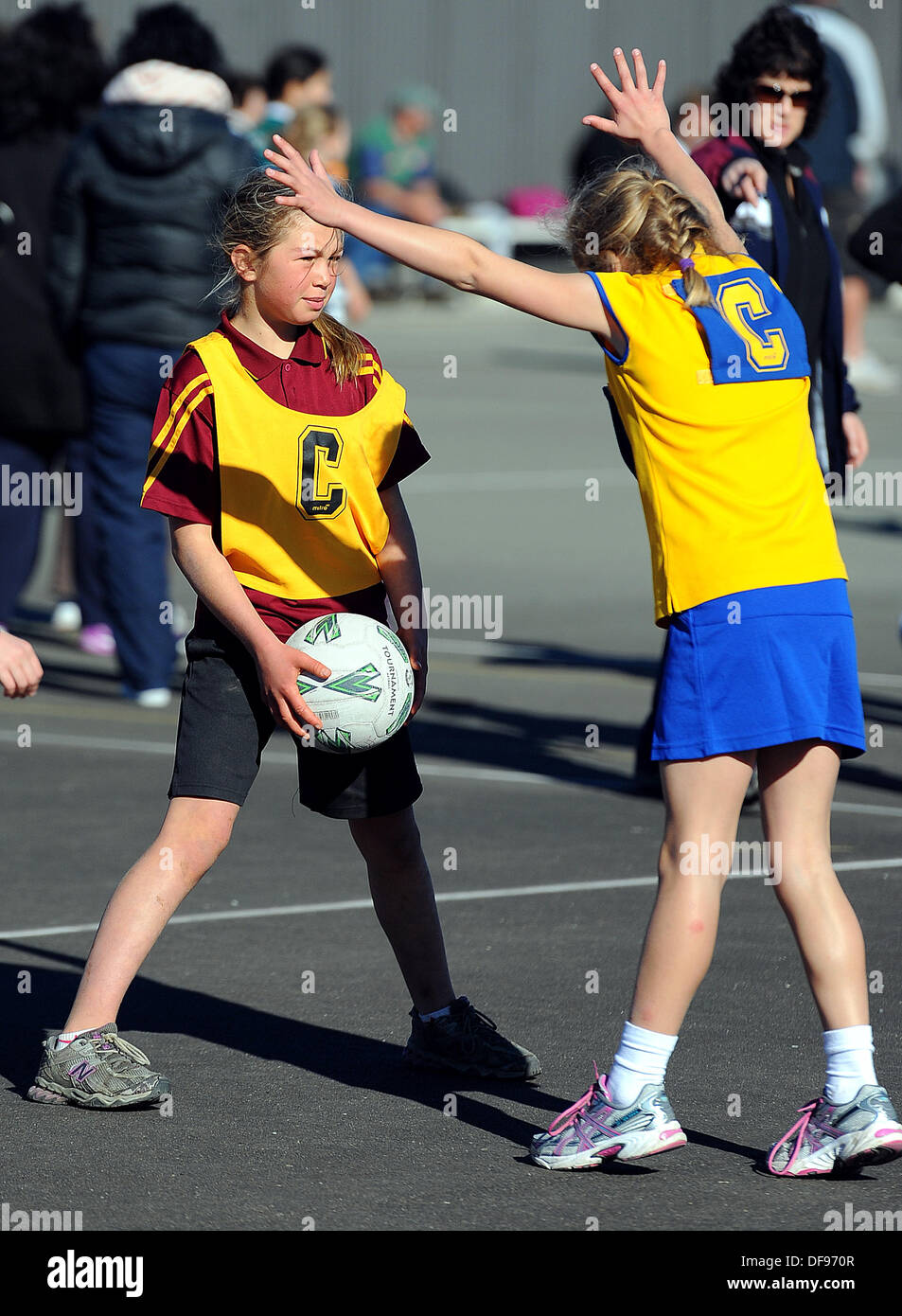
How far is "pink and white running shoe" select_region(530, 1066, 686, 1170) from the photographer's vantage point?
14.2 feet

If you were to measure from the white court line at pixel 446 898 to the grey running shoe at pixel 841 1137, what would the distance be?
228 cm

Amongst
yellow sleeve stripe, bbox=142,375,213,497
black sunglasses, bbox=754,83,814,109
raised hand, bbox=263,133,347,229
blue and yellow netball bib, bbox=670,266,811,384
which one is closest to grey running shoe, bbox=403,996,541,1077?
yellow sleeve stripe, bbox=142,375,213,497

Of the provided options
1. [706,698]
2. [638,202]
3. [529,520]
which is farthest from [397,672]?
[529,520]

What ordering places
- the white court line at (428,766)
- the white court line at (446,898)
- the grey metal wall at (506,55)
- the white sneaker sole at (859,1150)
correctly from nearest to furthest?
the white sneaker sole at (859,1150) < the white court line at (446,898) < the white court line at (428,766) < the grey metal wall at (506,55)

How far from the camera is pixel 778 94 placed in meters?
6.89

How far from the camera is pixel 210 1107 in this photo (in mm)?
4773

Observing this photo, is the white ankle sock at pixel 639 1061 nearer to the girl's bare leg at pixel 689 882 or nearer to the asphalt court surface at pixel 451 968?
the girl's bare leg at pixel 689 882

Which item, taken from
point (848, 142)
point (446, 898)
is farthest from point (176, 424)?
point (848, 142)

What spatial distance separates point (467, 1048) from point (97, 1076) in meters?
0.83

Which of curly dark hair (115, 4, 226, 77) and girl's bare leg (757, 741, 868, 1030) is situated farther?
curly dark hair (115, 4, 226, 77)

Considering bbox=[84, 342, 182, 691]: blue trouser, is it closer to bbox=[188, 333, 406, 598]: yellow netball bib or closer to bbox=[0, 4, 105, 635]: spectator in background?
bbox=[0, 4, 105, 635]: spectator in background

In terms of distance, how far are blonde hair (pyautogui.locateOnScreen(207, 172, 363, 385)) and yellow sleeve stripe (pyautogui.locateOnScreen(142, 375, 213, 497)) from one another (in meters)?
0.24

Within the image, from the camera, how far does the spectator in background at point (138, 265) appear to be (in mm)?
9180

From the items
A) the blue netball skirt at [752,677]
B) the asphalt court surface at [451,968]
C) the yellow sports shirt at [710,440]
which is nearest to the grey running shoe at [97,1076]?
the asphalt court surface at [451,968]
